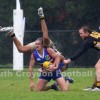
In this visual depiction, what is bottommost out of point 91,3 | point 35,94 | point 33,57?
point 35,94

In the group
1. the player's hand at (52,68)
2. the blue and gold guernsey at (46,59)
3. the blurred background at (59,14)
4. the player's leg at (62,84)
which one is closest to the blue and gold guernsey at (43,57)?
the blue and gold guernsey at (46,59)

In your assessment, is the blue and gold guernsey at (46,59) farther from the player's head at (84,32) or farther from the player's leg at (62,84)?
the player's head at (84,32)

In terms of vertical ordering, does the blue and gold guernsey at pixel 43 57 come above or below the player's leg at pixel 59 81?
above

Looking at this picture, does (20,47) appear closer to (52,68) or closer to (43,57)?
(43,57)

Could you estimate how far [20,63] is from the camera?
30.8m

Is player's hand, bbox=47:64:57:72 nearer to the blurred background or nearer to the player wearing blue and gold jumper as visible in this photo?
the player wearing blue and gold jumper

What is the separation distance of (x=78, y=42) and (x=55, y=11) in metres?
10.6

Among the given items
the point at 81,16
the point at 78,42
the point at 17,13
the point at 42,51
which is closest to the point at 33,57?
the point at 42,51

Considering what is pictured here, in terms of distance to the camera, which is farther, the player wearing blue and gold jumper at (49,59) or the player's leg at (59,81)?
the player's leg at (59,81)

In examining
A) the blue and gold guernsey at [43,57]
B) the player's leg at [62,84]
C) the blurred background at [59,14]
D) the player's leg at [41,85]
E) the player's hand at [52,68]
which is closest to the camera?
the player's hand at [52,68]

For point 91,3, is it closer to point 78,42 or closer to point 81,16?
point 81,16

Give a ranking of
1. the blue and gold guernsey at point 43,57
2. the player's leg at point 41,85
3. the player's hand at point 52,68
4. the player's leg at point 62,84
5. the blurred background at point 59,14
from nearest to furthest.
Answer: the player's hand at point 52,68, the blue and gold guernsey at point 43,57, the player's leg at point 62,84, the player's leg at point 41,85, the blurred background at point 59,14

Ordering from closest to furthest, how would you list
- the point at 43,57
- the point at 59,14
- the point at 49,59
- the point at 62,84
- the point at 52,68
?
1. the point at 52,68
2. the point at 43,57
3. the point at 49,59
4. the point at 62,84
5. the point at 59,14

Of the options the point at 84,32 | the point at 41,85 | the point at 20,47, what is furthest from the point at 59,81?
the point at 84,32
